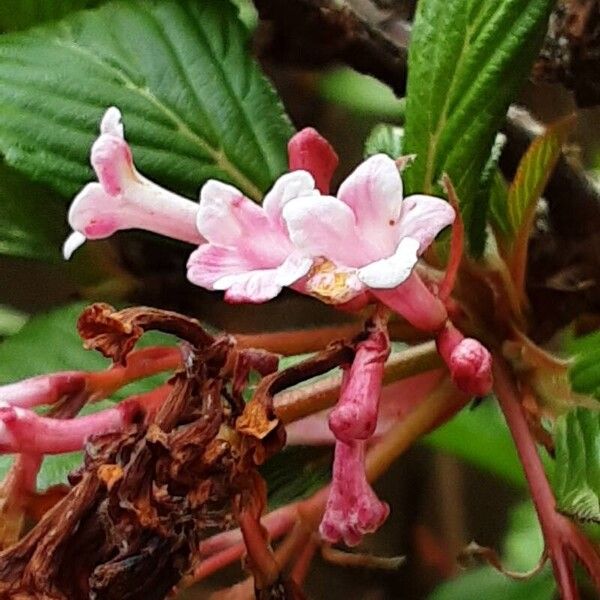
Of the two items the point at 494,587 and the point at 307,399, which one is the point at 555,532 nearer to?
the point at 307,399

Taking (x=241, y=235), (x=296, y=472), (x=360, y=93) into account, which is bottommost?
(x=360, y=93)

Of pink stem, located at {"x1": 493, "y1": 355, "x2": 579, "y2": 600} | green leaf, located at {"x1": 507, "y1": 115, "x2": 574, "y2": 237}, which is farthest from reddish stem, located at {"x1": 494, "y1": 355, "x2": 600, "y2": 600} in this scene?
green leaf, located at {"x1": 507, "y1": 115, "x2": 574, "y2": 237}

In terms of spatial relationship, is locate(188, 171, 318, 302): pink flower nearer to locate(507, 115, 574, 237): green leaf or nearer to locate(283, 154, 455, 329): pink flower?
locate(283, 154, 455, 329): pink flower

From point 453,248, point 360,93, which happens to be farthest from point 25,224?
point 360,93

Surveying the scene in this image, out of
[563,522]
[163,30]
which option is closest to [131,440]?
[563,522]

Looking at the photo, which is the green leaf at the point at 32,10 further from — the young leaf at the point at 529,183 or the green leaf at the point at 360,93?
the green leaf at the point at 360,93

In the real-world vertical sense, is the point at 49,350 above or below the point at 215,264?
below
